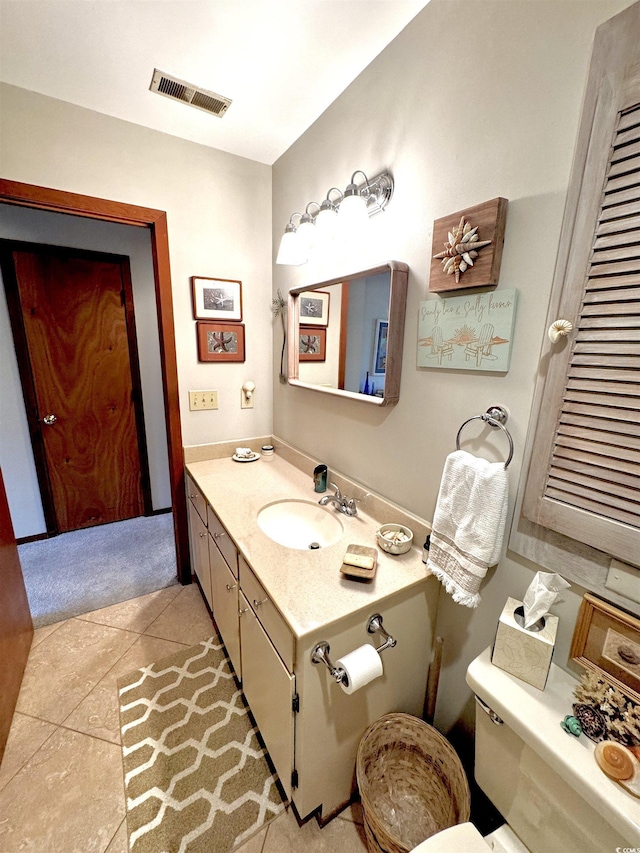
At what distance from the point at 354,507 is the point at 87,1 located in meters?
1.85

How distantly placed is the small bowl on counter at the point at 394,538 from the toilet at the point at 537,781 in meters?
0.35

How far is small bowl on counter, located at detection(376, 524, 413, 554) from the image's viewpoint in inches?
43.7

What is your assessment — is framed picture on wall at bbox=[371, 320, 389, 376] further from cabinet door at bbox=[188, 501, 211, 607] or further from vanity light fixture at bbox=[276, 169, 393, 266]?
cabinet door at bbox=[188, 501, 211, 607]

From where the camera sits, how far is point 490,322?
2.93 ft

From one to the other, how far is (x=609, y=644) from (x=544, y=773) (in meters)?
0.30

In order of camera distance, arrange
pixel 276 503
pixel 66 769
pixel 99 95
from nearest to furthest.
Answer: pixel 66 769
pixel 99 95
pixel 276 503

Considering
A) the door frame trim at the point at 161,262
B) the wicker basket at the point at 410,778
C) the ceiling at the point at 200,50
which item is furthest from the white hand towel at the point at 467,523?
the door frame trim at the point at 161,262

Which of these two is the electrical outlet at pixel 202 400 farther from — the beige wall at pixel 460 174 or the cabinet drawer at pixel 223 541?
the beige wall at pixel 460 174

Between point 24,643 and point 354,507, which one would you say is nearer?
point 354,507

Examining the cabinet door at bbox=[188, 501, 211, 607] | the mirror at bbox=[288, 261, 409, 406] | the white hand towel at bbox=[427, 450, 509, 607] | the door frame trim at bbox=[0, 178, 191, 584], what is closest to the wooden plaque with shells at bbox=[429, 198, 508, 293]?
the mirror at bbox=[288, 261, 409, 406]

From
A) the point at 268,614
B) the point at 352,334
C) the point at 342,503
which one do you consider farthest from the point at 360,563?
the point at 352,334

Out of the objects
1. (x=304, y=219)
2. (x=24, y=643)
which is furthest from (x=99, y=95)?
(x=24, y=643)

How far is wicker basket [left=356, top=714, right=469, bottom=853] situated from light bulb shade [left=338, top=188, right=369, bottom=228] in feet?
5.45

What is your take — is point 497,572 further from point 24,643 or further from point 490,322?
point 24,643
